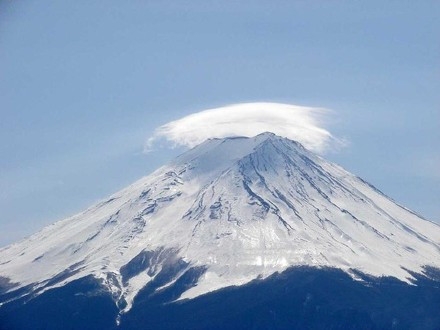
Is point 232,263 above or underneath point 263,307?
above

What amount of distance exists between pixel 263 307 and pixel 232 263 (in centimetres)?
1422

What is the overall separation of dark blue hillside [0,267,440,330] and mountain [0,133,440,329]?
175 millimetres

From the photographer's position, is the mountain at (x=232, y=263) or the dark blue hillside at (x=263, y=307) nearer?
the dark blue hillside at (x=263, y=307)

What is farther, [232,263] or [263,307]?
[232,263]

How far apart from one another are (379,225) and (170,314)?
50.0m

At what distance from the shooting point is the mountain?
504 ft

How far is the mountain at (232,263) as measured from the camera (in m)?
154

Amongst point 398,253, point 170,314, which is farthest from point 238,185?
point 170,314

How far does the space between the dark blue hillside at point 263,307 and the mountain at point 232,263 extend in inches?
6.9

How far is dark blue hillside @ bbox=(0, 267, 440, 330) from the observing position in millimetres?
150750

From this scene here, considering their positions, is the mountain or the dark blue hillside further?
the mountain

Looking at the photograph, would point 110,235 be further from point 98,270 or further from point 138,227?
point 98,270

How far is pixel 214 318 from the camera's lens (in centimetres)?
15038

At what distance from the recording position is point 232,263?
165m
